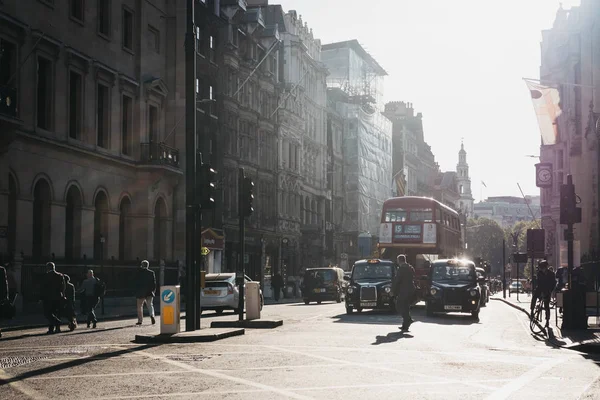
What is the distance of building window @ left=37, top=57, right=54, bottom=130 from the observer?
3681 centimetres

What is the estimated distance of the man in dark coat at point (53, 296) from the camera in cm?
2388

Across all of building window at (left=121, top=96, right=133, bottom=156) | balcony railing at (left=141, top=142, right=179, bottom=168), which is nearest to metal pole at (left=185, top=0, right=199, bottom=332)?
building window at (left=121, top=96, right=133, bottom=156)

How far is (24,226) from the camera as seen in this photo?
34.3 meters

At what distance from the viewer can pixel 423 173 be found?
479ft

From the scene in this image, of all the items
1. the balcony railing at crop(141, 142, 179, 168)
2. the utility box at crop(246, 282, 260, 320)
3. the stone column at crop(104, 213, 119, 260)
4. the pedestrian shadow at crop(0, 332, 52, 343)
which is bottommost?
the pedestrian shadow at crop(0, 332, 52, 343)

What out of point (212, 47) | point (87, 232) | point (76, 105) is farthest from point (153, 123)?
point (212, 47)

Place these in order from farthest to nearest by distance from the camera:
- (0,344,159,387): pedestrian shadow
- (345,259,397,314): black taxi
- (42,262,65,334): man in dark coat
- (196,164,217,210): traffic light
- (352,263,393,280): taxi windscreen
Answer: (352,263,393,280): taxi windscreen
(345,259,397,314): black taxi
(42,262,65,334): man in dark coat
(196,164,217,210): traffic light
(0,344,159,387): pedestrian shadow

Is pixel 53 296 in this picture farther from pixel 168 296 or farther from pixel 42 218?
pixel 42 218

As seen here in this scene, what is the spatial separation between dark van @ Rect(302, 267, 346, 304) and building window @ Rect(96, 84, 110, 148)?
12558mm

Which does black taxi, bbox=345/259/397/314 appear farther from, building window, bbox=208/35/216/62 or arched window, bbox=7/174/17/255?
building window, bbox=208/35/216/62

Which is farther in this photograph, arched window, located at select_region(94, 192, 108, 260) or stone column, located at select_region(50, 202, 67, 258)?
arched window, located at select_region(94, 192, 108, 260)

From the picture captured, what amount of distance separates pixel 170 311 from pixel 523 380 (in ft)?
30.7

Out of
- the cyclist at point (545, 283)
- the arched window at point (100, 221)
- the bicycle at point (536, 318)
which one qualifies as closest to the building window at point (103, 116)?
the arched window at point (100, 221)

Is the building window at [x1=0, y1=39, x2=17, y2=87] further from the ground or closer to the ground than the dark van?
further from the ground
